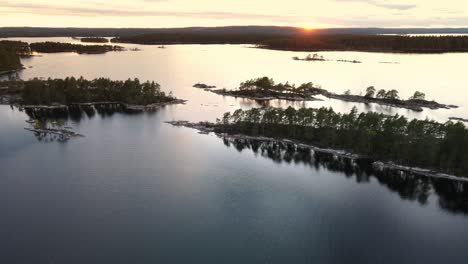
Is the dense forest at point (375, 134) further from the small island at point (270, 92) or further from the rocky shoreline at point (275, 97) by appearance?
the small island at point (270, 92)

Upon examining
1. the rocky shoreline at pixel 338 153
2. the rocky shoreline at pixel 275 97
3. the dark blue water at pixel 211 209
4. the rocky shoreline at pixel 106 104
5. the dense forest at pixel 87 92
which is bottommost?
the dark blue water at pixel 211 209

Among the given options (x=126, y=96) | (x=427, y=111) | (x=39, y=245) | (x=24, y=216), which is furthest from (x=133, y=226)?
(x=427, y=111)

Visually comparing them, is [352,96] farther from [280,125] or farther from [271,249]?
[271,249]

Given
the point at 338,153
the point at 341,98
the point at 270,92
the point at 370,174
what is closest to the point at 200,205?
the point at 370,174

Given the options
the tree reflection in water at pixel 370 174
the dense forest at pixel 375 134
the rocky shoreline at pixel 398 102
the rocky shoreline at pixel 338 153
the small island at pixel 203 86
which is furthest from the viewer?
the small island at pixel 203 86

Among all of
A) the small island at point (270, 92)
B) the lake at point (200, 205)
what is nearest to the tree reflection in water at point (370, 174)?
the lake at point (200, 205)

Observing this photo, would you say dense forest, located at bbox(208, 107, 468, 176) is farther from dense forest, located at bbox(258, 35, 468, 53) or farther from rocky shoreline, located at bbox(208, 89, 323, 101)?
dense forest, located at bbox(258, 35, 468, 53)
